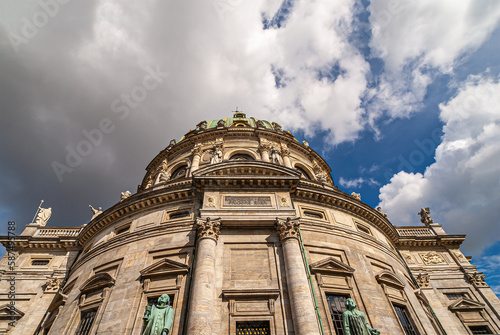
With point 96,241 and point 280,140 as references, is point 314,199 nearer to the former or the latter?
point 280,140

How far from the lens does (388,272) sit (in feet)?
55.3

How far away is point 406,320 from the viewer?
15938mm

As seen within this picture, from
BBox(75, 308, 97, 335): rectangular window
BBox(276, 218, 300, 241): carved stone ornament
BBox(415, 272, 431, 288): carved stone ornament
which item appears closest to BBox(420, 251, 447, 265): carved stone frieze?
BBox(415, 272, 431, 288): carved stone ornament

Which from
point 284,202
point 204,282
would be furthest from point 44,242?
point 284,202

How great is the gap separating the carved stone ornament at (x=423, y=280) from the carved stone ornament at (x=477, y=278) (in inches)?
143

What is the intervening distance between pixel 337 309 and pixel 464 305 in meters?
14.0

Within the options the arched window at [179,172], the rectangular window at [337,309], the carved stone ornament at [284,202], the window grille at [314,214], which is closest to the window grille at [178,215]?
the carved stone ornament at [284,202]

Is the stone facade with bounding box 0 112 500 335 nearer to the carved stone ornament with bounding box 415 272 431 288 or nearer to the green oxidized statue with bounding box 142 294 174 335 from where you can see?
the carved stone ornament with bounding box 415 272 431 288

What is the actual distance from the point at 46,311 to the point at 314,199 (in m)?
20.4

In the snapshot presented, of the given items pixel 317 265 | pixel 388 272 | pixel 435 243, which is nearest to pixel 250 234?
pixel 317 265

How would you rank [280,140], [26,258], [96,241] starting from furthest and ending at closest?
[280,140] < [26,258] < [96,241]

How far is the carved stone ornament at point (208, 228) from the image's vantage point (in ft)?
48.4

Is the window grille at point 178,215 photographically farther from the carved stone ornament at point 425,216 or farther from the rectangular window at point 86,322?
the carved stone ornament at point 425,216

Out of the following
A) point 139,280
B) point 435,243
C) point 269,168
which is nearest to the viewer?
point 139,280
